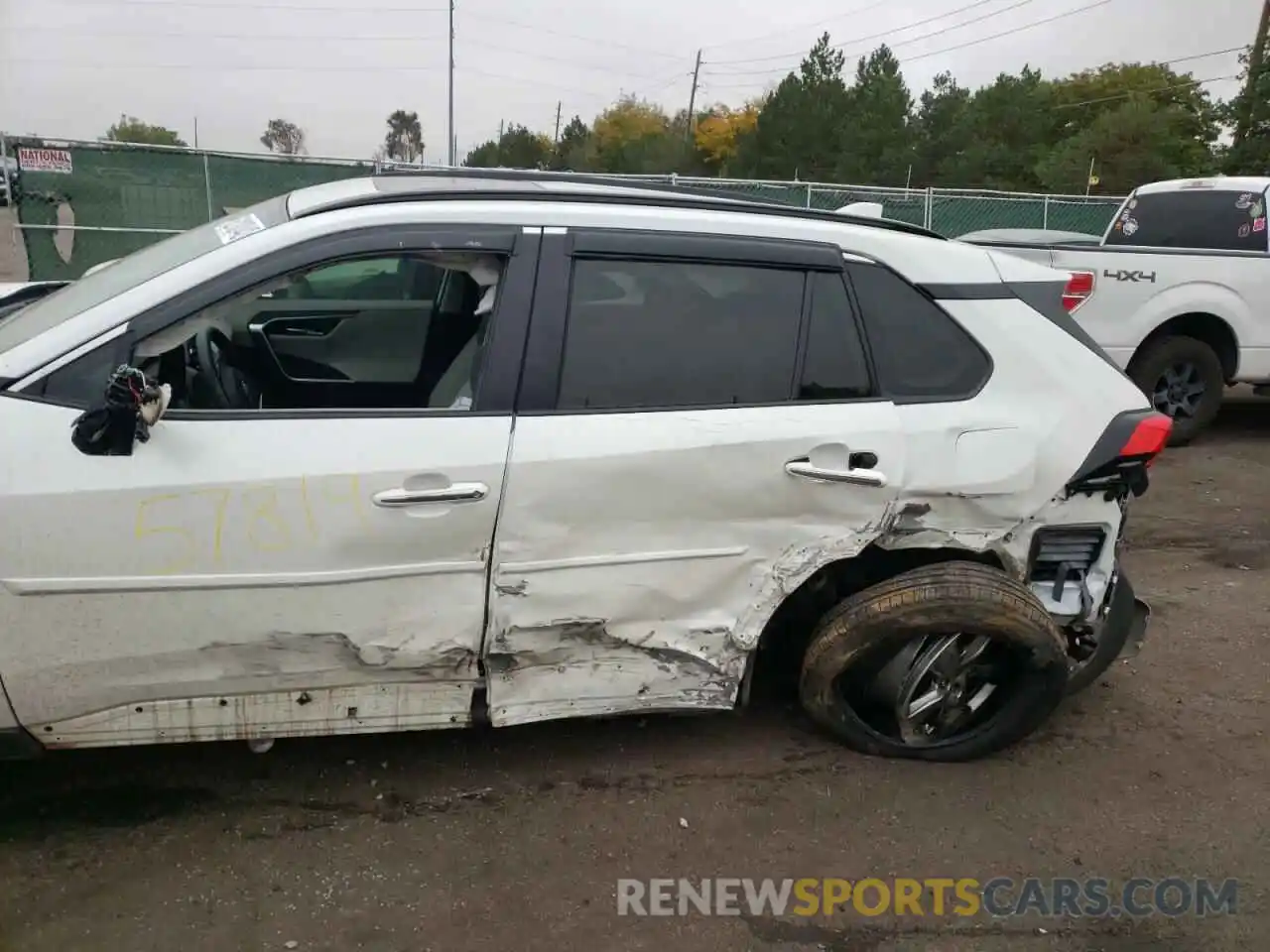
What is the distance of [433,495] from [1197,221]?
7330 mm

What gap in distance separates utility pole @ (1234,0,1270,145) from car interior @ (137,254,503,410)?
32896 mm

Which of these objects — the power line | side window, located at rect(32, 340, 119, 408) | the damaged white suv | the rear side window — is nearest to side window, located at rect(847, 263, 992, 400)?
the damaged white suv

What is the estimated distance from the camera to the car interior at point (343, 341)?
2.67 meters

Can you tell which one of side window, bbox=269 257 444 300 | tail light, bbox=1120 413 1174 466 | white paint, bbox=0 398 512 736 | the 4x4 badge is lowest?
white paint, bbox=0 398 512 736

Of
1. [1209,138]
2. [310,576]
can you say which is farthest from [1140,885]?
[1209,138]

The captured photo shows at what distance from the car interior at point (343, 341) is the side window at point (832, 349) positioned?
3.10ft

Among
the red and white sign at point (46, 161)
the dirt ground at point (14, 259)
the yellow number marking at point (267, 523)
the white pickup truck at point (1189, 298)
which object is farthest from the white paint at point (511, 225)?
the dirt ground at point (14, 259)

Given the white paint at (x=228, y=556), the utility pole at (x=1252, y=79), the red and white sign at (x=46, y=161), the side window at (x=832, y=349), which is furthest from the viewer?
the utility pole at (x=1252, y=79)

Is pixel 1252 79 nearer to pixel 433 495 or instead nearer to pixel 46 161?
pixel 46 161

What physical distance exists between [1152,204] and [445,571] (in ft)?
24.7

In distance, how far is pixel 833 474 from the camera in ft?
9.15

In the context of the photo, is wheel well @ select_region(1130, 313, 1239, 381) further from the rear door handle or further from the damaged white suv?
the rear door handle

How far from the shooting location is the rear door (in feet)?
8.72

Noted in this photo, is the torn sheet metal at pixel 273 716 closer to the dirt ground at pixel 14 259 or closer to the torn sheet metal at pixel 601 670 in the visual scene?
the torn sheet metal at pixel 601 670
